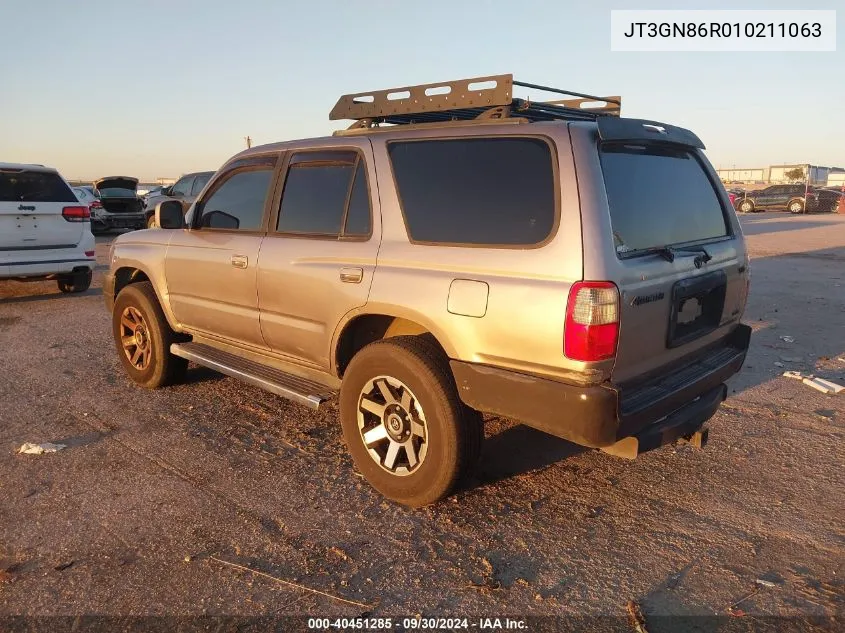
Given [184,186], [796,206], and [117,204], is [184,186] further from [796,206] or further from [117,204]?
[796,206]

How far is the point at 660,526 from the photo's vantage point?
313 centimetres

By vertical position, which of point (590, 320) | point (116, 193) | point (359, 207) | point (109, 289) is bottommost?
point (109, 289)

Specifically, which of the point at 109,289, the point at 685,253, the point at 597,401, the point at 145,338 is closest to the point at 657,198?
the point at 685,253

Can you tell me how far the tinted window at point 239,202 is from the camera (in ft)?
14.1

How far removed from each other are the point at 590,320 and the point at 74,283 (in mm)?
9612

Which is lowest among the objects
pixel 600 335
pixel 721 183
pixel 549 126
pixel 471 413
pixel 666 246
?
pixel 471 413

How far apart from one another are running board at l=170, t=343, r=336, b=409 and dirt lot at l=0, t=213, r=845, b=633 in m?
0.42

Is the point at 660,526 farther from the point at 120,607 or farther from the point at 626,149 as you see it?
the point at 120,607

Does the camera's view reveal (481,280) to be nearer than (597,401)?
No

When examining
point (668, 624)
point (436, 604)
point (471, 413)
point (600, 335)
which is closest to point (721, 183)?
point (600, 335)

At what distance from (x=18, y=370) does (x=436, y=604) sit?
4.94 meters

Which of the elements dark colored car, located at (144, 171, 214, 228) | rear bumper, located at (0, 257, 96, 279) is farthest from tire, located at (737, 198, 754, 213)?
rear bumper, located at (0, 257, 96, 279)

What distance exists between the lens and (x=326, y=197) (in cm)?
381

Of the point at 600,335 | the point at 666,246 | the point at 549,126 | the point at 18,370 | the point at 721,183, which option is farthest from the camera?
the point at 18,370
